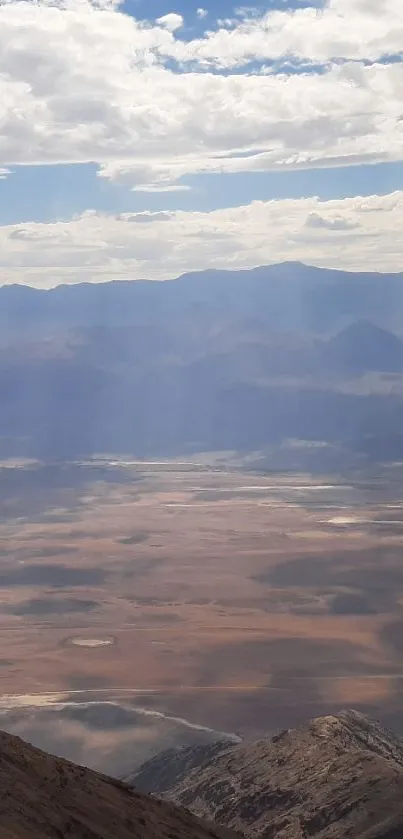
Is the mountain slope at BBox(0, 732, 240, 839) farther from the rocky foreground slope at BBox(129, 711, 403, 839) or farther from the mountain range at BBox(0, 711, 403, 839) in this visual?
the rocky foreground slope at BBox(129, 711, 403, 839)

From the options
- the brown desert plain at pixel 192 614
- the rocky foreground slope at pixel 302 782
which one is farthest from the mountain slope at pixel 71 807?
the brown desert plain at pixel 192 614

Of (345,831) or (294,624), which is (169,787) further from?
(294,624)

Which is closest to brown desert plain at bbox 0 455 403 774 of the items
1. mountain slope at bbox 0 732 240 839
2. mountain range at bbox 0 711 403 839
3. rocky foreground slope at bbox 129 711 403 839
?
rocky foreground slope at bbox 129 711 403 839

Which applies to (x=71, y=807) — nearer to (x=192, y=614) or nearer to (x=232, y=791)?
(x=232, y=791)

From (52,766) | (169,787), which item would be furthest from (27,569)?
(52,766)

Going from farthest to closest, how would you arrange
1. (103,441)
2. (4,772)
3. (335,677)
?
(103,441), (335,677), (4,772)

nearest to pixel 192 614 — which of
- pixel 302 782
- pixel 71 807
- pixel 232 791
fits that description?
pixel 232 791
